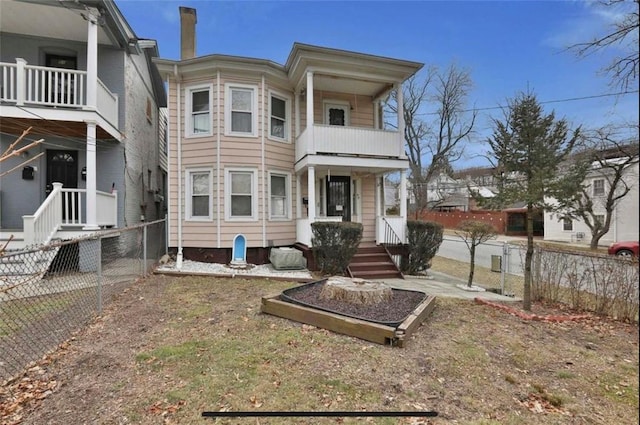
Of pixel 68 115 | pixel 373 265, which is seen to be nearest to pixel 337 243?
pixel 373 265

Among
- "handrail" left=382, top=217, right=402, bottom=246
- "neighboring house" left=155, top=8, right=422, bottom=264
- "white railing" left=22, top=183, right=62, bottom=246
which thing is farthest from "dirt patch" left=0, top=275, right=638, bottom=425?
"neighboring house" left=155, top=8, right=422, bottom=264

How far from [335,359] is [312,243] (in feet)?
18.5

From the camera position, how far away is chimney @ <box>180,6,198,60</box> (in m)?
12.6

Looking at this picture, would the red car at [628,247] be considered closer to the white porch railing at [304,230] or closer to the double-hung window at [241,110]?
the white porch railing at [304,230]

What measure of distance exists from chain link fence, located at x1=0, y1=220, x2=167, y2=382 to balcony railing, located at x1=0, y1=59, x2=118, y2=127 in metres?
3.65

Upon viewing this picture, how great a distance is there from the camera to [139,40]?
1109cm

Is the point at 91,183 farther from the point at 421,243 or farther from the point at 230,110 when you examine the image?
the point at 421,243

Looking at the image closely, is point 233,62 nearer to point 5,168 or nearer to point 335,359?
point 5,168

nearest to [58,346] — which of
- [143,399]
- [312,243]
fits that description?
[143,399]

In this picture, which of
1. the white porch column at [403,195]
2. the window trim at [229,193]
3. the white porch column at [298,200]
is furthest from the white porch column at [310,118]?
the white porch column at [403,195]

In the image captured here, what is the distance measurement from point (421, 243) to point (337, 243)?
2.83m

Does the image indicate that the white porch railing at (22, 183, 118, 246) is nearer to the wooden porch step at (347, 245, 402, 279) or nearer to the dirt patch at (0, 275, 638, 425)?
the dirt patch at (0, 275, 638, 425)

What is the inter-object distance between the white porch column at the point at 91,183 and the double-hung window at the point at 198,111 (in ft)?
9.35

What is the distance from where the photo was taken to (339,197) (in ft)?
40.0
